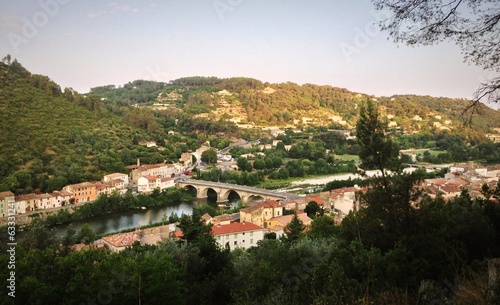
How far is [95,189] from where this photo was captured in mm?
23562

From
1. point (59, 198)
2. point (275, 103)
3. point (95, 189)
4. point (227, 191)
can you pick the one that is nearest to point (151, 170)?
point (95, 189)

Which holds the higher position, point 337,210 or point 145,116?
point 145,116

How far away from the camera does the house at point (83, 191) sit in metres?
22.6

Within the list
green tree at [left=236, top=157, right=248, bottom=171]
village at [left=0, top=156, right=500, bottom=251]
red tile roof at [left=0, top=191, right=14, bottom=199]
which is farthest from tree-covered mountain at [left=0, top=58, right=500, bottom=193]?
green tree at [left=236, top=157, right=248, bottom=171]

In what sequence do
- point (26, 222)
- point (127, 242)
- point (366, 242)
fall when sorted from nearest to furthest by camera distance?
point (366, 242) < point (127, 242) < point (26, 222)

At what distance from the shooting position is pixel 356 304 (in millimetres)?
2719

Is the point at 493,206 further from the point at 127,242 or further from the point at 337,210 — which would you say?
the point at 337,210

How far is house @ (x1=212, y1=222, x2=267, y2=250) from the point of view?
47.9 feet

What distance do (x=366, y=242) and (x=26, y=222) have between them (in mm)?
19238

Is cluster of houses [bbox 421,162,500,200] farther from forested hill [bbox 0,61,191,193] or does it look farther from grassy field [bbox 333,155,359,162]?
forested hill [bbox 0,61,191,193]

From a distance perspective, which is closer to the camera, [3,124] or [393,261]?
[393,261]

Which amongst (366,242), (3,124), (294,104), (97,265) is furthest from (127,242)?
(294,104)

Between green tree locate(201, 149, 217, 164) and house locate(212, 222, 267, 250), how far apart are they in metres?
21.7

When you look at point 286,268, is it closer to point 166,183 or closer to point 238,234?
point 238,234
